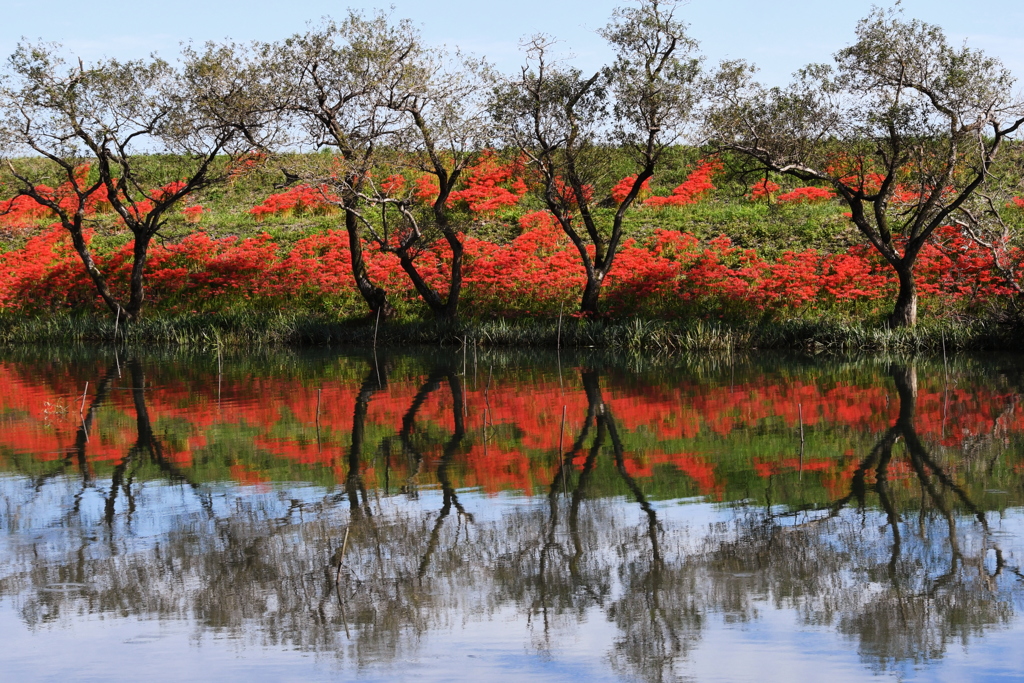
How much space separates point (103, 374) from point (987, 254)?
2080 cm

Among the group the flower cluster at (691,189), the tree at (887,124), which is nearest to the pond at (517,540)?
the tree at (887,124)

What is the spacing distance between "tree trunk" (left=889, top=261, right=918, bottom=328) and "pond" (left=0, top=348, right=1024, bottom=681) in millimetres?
8211

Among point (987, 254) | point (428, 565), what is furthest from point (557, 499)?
point (987, 254)

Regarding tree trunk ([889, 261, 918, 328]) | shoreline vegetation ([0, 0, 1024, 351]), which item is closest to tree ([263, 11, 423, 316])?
shoreline vegetation ([0, 0, 1024, 351])

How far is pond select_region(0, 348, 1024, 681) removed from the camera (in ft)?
20.8

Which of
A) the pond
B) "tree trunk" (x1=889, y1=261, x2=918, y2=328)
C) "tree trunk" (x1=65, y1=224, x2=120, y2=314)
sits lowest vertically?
the pond

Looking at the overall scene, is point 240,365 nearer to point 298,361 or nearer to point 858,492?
point 298,361

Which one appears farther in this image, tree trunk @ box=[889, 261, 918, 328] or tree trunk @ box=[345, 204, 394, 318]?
tree trunk @ box=[345, 204, 394, 318]

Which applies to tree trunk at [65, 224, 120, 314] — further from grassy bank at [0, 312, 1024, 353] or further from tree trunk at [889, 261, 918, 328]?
tree trunk at [889, 261, 918, 328]

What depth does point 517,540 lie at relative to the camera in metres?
8.67

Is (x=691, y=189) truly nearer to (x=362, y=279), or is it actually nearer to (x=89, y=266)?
(x=362, y=279)

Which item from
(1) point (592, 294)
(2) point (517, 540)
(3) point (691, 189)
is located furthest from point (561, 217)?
(2) point (517, 540)

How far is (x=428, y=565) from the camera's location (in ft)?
26.4

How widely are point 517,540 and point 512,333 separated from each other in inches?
721
